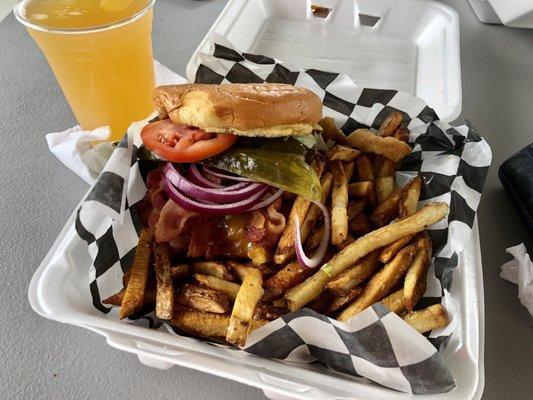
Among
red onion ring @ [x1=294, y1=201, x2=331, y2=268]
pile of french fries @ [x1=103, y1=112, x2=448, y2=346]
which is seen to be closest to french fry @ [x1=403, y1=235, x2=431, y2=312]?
pile of french fries @ [x1=103, y1=112, x2=448, y2=346]

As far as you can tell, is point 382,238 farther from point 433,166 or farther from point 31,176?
point 31,176

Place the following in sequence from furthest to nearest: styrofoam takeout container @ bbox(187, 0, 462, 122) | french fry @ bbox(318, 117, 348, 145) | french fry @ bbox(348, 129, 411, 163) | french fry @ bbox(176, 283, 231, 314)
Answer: styrofoam takeout container @ bbox(187, 0, 462, 122) < french fry @ bbox(318, 117, 348, 145) < french fry @ bbox(348, 129, 411, 163) < french fry @ bbox(176, 283, 231, 314)

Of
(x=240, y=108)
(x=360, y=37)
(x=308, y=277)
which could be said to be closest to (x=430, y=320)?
(x=308, y=277)

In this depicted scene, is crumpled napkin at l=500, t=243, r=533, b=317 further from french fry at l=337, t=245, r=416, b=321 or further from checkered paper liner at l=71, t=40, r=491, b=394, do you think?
french fry at l=337, t=245, r=416, b=321

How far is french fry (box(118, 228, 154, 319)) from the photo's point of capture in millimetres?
1016

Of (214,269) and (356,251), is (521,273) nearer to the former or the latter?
(356,251)

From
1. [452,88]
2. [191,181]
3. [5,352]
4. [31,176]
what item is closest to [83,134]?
[31,176]

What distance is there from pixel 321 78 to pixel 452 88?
0.55 meters

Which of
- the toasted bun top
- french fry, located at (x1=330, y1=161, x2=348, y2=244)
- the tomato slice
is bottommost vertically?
french fry, located at (x1=330, y1=161, x2=348, y2=244)

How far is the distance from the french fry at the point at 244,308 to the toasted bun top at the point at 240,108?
36cm

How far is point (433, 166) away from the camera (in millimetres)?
1406

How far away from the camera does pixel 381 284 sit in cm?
105

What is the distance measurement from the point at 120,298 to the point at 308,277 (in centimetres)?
44

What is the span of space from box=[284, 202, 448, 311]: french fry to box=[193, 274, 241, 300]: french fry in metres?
0.12
